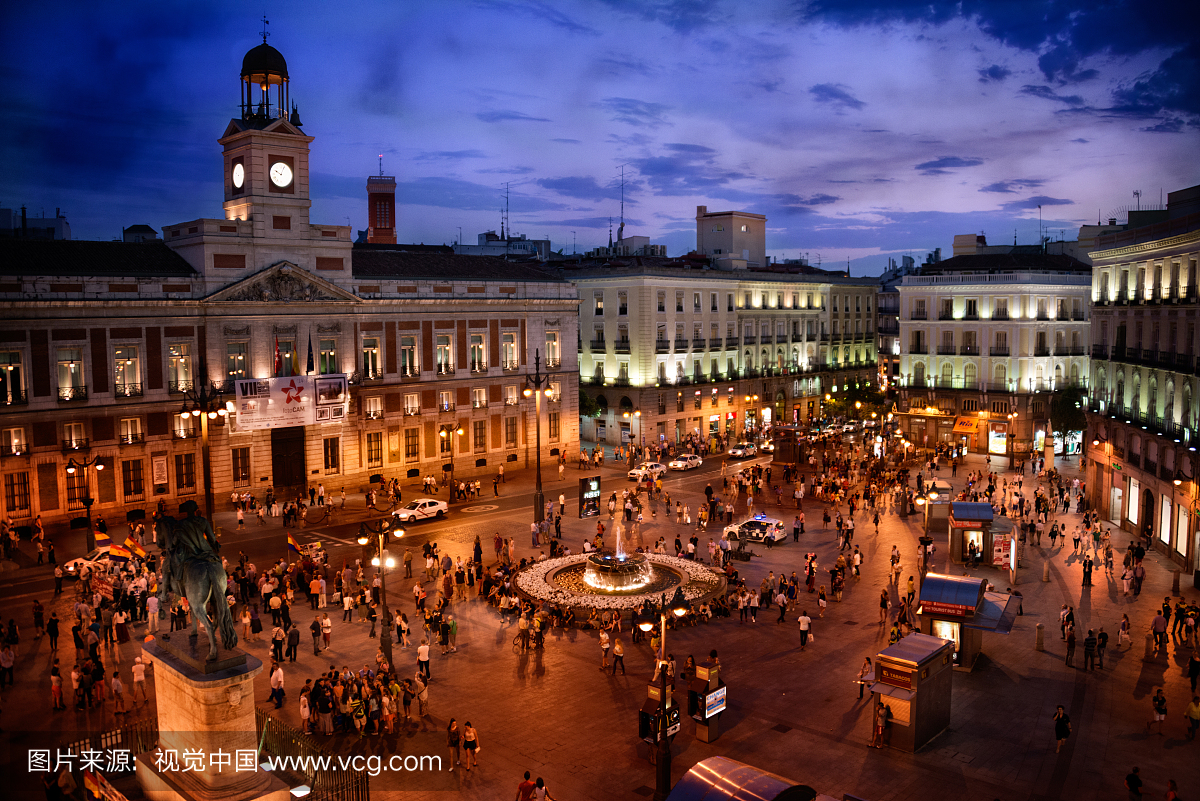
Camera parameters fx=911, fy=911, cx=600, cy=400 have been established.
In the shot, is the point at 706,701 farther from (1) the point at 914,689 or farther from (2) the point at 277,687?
(2) the point at 277,687

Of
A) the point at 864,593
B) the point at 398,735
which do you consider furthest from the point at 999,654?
the point at 398,735

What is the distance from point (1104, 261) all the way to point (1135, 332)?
6.51 meters

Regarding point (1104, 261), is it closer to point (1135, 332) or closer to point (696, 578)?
point (1135, 332)

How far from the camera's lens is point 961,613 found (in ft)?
89.4

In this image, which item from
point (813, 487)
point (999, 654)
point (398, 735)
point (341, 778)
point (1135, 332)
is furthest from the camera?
point (813, 487)

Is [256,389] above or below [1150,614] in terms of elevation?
above

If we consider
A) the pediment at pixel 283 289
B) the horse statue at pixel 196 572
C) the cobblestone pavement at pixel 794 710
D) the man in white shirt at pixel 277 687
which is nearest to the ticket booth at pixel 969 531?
the cobblestone pavement at pixel 794 710

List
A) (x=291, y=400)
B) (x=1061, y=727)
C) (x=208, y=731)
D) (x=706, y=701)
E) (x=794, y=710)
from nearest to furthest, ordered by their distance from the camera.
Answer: (x=208, y=731)
(x=1061, y=727)
(x=706, y=701)
(x=794, y=710)
(x=291, y=400)

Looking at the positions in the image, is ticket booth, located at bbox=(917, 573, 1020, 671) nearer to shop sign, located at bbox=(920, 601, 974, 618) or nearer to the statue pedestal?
shop sign, located at bbox=(920, 601, 974, 618)

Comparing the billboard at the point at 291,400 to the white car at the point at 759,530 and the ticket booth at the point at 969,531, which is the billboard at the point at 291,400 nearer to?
the white car at the point at 759,530

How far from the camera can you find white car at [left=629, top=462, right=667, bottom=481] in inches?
2250

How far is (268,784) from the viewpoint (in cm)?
1666

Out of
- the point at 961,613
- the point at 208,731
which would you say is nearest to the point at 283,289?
the point at 208,731

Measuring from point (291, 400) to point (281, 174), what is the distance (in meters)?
13.2
